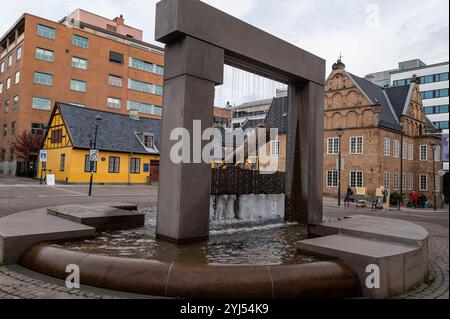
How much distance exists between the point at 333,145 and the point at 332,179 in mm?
3793

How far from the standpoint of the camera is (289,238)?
26.1 ft

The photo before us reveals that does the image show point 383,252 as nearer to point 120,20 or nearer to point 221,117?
point 221,117

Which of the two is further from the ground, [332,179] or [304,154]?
[304,154]

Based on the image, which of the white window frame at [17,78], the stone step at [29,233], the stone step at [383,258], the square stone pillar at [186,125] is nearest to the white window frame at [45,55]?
the white window frame at [17,78]

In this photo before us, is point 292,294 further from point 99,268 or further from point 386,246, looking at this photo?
point 99,268

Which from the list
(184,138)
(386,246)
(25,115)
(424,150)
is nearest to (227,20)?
(184,138)

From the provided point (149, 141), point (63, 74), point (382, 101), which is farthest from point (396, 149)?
point (63, 74)

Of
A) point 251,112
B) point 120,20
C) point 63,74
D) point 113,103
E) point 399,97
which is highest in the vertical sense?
point 120,20

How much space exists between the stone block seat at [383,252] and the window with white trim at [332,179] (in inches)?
1237

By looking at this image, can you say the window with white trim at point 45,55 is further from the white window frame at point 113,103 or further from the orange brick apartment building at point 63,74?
the white window frame at point 113,103

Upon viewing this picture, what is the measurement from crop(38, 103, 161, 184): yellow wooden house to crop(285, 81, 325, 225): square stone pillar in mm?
28232

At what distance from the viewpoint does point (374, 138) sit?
3497 centimetres

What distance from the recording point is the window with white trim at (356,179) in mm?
35719

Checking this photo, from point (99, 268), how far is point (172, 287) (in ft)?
3.77
